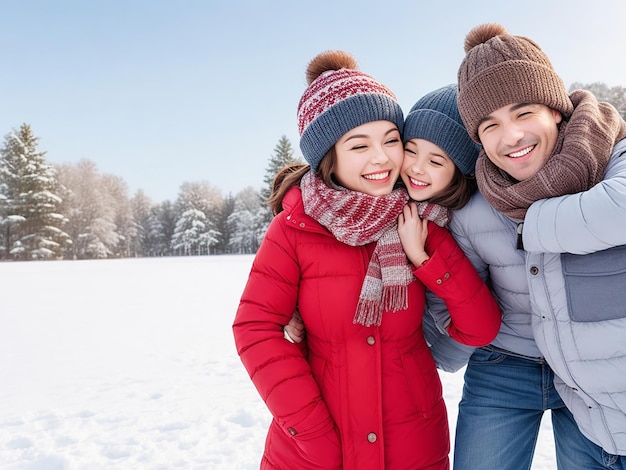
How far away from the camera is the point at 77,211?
4347 cm

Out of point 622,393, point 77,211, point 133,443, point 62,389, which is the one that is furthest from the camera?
point 77,211

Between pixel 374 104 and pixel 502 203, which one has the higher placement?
pixel 374 104

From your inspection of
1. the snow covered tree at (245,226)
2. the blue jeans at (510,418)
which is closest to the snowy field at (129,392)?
the blue jeans at (510,418)

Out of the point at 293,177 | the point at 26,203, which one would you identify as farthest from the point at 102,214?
the point at 293,177

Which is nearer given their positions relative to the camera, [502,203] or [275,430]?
[502,203]

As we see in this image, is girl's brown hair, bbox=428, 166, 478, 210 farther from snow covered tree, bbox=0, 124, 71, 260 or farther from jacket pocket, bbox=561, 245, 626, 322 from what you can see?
snow covered tree, bbox=0, 124, 71, 260

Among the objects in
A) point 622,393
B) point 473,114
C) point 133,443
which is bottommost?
point 133,443

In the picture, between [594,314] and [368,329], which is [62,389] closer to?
[368,329]

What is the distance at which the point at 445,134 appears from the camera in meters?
2.10

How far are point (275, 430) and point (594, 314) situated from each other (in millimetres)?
1350

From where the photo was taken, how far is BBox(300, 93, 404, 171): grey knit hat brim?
6.61 ft

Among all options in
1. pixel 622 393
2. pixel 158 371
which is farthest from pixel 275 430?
pixel 158 371

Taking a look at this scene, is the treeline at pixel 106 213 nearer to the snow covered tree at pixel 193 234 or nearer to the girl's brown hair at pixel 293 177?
the snow covered tree at pixel 193 234

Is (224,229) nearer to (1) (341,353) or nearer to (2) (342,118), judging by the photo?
(2) (342,118)
